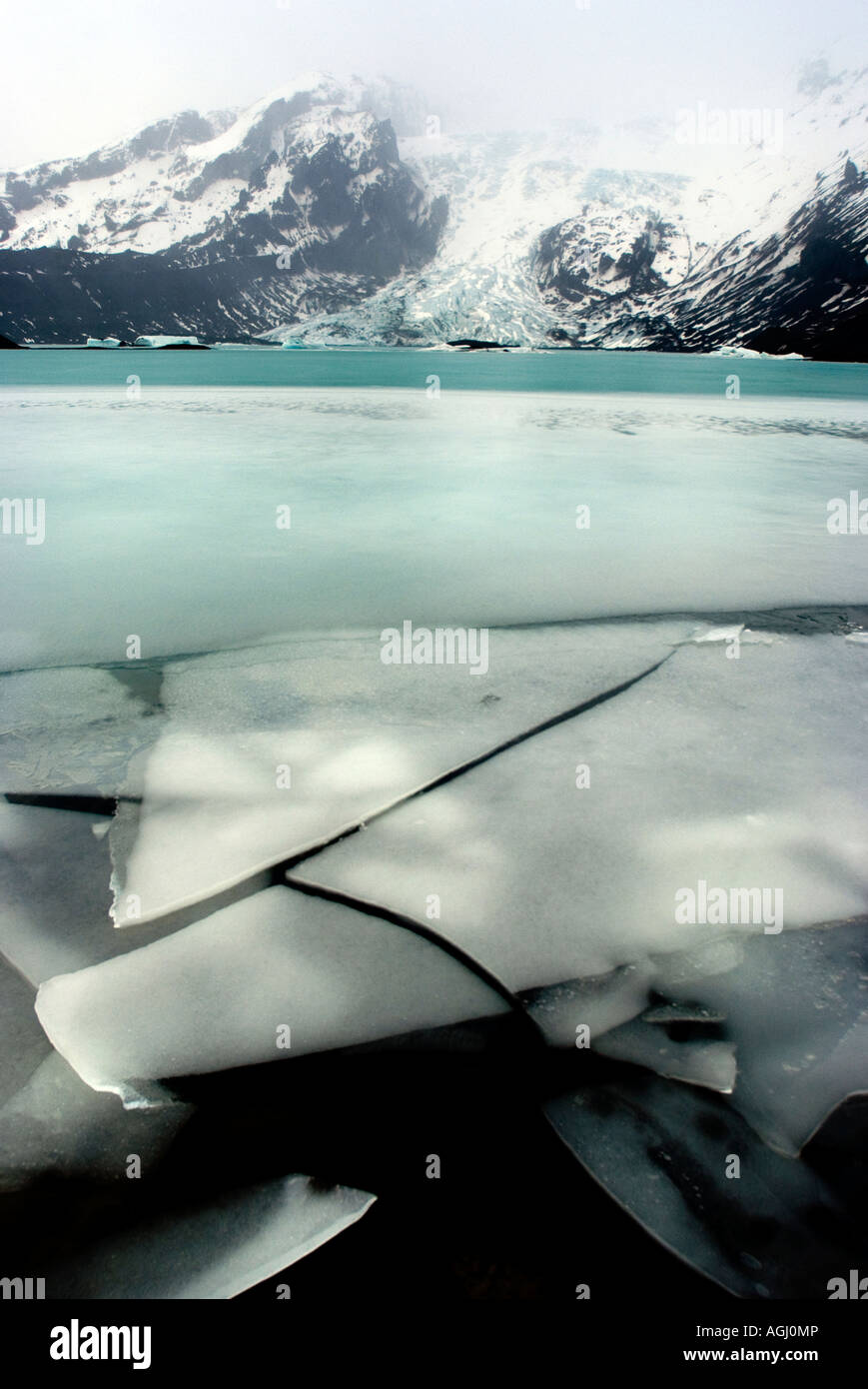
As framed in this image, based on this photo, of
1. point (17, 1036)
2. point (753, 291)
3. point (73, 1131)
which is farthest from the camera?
point (753, 291)

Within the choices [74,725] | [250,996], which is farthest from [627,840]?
[74,725]

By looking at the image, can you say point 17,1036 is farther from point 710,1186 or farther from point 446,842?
point 710,1186

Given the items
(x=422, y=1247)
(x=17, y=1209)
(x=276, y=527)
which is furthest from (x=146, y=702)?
(x=276, y=527)

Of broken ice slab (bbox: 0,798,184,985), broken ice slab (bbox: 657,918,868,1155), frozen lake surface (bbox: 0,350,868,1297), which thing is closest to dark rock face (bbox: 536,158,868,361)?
frozen lake surface (bbox: 0,350,868,1297)

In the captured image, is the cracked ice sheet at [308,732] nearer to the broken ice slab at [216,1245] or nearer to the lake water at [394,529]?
the lake water at [394,529]

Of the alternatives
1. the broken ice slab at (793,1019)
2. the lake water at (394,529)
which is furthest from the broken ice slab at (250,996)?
the lake water at (394,529)
